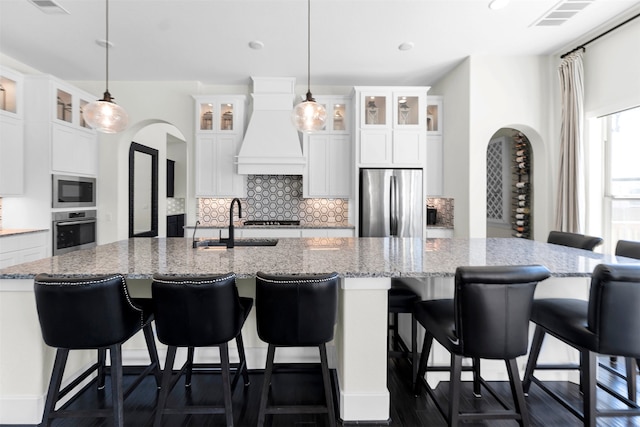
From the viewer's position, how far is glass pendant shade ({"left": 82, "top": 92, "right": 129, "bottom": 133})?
2.57m

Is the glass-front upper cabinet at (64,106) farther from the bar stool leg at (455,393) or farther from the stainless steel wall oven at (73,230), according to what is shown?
the bar stool leg at (455,393)

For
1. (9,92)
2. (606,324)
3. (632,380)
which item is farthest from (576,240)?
(9,92)

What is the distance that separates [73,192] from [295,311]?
171 inches

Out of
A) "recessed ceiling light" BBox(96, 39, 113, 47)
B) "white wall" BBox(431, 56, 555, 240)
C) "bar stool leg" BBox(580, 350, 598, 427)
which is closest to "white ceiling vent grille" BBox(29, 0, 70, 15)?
"recessed ceiling light" BBox(96, 39, 113, 47)

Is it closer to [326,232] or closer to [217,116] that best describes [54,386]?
[326,232]

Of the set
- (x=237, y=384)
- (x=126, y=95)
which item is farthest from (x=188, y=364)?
(x=126, y=95)

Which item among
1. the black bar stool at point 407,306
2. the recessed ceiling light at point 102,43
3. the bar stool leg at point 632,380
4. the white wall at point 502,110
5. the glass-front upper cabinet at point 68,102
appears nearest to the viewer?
the bar stool leg at point 632,380

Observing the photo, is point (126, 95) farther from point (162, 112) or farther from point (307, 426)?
point (307, 426)

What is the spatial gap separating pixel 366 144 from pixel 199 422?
3.81 metres

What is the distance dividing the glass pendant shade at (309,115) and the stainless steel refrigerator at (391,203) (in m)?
1.99

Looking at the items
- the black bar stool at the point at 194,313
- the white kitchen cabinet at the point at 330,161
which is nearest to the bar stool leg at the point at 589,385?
the black bar stool at the point at 194,313

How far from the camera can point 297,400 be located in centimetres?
212

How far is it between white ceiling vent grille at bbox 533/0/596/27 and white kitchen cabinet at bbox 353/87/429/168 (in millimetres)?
1563

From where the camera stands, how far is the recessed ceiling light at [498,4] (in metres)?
3.03
